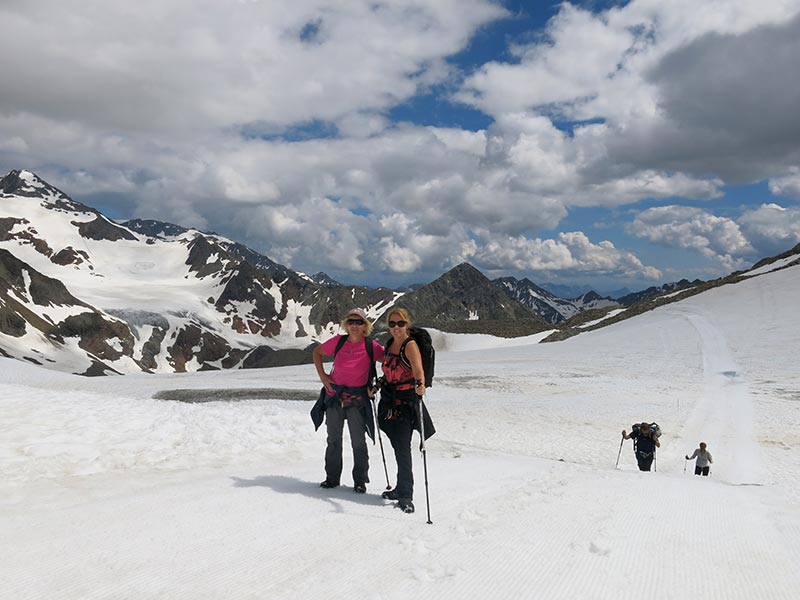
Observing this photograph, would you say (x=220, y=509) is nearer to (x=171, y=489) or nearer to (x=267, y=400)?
(x=171, y=489)

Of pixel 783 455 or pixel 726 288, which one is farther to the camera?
pixel 726 288

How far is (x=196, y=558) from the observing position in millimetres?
5398

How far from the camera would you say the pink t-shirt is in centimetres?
811

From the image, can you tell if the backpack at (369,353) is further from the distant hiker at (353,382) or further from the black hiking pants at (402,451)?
the black hiking pants at (402,451)

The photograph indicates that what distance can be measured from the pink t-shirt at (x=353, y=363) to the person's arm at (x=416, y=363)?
0.91 m

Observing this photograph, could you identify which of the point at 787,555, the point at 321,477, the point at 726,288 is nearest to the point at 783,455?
the point at 787,555

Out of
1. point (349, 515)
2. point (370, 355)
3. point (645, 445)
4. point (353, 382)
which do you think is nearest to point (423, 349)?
point (370, 355)

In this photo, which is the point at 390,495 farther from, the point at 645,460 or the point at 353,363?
the point at 645,460

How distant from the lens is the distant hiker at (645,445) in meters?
15.8

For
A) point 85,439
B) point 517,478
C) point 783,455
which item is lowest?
point 783,455

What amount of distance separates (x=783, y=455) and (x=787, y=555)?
559 inches

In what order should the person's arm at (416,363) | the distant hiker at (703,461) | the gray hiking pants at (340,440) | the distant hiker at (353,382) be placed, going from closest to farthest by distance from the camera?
the person's arm at (416,363) < the distant hiker at (353,382) < the gray hiking pants at (340,440) < the distant hiker at (703,461)

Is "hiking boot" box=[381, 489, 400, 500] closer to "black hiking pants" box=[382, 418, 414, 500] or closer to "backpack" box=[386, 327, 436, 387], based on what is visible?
"black hiking pants" box=[382, 418, 414, 500]

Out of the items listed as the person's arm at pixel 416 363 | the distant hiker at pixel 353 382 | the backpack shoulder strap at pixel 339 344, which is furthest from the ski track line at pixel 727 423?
the backpack shoulder strap at pixel 339 344
